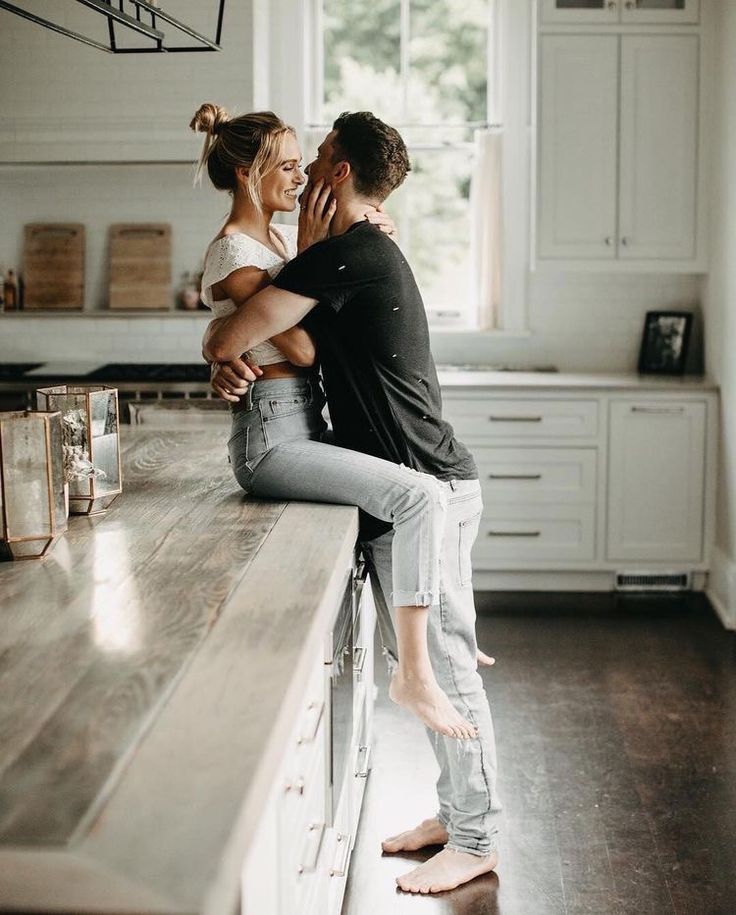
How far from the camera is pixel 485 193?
5648mm

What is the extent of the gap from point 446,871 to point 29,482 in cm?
138

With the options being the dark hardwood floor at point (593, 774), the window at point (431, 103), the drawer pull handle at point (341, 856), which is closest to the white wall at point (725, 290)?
the dark hardwood floor at point (593, 774)

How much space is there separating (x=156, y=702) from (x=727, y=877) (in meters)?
1.86

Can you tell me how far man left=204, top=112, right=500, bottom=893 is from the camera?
2.42 metres

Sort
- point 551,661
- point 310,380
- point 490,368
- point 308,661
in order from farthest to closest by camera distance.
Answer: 1. point 490,368
2. point 551,661
3. point 310,380
4. point 308,661

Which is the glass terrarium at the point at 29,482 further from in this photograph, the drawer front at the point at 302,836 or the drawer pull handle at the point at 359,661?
the drawer pull handle at the point at 359,661

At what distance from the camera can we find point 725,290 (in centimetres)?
501

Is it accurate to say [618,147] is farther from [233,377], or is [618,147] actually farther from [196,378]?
[233,377]

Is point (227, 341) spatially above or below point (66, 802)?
above

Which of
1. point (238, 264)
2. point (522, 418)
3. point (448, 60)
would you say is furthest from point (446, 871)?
point (448, 60)

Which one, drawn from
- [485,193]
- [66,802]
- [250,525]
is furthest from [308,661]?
[485,193]

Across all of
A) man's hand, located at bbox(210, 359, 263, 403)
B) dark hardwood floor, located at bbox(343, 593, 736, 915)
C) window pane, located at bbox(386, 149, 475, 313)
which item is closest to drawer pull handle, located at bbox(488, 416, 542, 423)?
dark hardwood floor, located at bbox(343, 593, 736, 915)

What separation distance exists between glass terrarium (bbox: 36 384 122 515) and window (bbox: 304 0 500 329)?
A: 139 inches

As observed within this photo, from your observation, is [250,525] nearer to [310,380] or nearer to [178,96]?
[310,380]
